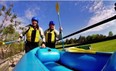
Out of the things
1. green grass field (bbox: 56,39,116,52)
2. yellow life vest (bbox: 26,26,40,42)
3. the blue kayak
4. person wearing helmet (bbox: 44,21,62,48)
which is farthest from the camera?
person wearing helmet (bbox: 44,21,62,48)

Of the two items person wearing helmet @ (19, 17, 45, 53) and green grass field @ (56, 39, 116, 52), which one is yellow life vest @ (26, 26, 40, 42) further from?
green grass field @ (56, 39, 116, 52)

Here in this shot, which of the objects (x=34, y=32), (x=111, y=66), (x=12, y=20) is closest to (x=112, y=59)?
(x=111, y=66)

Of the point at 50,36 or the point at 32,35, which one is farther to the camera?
the point at 50,36

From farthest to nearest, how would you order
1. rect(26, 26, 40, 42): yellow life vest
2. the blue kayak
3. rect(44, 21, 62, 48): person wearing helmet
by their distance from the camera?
rect(44, 21, 62, 48): person wearing helmet
rect(26, 26, 40, 42): yellow life vest
the blue kayak

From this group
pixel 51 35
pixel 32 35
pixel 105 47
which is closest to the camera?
pixel 32 35

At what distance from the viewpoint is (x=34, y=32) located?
5266mm

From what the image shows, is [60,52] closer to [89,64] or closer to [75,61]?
[75,61]

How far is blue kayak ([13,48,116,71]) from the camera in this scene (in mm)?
2418

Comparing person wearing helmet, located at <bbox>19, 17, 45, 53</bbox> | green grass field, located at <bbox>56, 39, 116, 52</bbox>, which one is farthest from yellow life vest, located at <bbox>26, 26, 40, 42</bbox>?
green grass field, located at <bbox>56, 39, 116, 52</bbox>

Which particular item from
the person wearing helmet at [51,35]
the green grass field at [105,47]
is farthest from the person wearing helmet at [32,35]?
the green grass field at [105,47]

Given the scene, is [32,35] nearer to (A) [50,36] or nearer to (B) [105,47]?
(A) [50,36]

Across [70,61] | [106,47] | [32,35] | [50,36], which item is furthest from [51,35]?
[106,47]

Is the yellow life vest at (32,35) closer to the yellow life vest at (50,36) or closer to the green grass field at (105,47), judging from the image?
the yellow life vest at (50,36)

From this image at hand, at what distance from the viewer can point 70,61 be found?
12.3 feet
